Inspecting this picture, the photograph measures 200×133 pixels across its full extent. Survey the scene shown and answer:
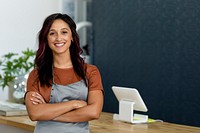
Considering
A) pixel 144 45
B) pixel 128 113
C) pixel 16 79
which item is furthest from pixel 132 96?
pixel 144 45

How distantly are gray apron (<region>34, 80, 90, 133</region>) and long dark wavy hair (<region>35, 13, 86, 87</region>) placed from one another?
1.9 inches

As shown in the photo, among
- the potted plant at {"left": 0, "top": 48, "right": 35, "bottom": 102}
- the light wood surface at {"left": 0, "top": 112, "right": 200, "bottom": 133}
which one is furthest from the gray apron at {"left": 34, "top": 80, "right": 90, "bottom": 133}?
→ the potted plant at {"left": 0, "top": 48, "right": 35, "bottom": 102}

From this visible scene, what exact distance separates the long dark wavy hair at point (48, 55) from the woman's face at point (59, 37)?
0.07 ft

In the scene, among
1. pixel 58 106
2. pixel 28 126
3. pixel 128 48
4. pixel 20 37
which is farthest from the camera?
pixel 20 37

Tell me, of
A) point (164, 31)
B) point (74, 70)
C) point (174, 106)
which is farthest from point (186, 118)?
point (74, 70)

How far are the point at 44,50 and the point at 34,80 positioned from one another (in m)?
0.16

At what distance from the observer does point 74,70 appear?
7.37 feet

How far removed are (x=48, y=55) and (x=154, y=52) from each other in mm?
1883

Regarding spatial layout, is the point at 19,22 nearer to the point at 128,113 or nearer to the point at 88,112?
the point at 128,113

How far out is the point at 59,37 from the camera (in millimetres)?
2213

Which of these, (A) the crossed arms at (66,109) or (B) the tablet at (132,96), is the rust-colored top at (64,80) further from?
(B) the tablet at (132,96)

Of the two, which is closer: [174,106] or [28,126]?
[28,126]

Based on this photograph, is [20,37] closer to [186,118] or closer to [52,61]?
[186,118]

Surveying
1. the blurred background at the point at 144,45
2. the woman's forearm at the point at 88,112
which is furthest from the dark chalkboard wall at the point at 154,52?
the woman's forearm at the point at 88,112
